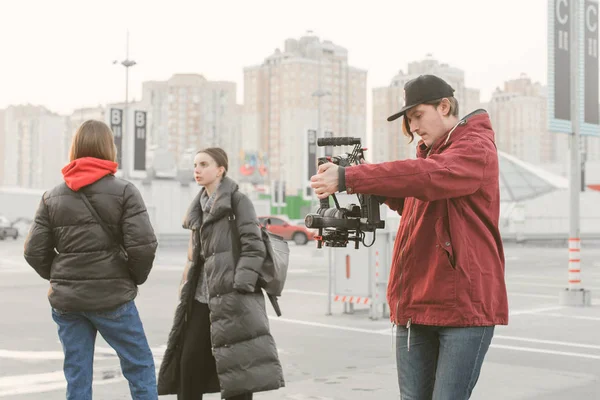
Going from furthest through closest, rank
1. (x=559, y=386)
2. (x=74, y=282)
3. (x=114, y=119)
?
(x=114, y=119), (x=559, y=386), (x=74, y=282)

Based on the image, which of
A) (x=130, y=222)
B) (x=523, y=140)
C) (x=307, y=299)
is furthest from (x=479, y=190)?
(x=523, y=140)

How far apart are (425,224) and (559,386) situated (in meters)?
4.69

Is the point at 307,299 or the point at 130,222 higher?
the point at 130,222

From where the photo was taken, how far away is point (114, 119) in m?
39.9

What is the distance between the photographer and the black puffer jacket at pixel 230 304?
206 inches

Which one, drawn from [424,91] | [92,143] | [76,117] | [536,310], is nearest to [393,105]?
[76,117]

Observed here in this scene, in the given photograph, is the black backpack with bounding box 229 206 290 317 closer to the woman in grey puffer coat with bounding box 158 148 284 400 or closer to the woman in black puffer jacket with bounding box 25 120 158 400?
the woman in grey puffer coat with bounding box 158 148 284 400

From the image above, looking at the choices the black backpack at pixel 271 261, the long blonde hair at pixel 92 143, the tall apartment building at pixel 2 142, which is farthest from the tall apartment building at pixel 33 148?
the long blonde hair at pixel 92 143

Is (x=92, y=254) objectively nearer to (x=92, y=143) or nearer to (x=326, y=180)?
(x=92, y=143)

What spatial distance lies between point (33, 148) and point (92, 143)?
379 feet

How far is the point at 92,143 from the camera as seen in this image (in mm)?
4590

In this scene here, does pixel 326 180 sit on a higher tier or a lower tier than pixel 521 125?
lower

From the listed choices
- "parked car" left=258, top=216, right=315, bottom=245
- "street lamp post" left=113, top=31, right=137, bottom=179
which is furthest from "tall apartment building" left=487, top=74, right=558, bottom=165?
"street lamp post" left=113, top=31, right=137, bottom=179

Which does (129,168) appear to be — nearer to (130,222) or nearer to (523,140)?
(130,222)
